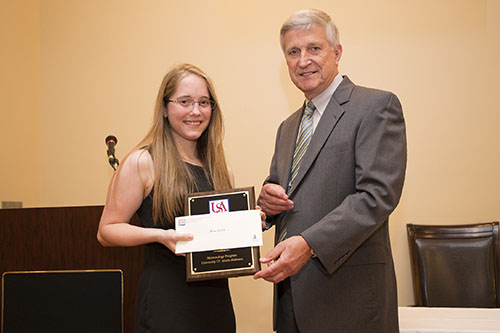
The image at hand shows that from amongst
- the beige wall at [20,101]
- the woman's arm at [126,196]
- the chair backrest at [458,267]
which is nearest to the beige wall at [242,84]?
the beige wall at [20,101]

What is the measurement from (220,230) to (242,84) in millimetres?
2197

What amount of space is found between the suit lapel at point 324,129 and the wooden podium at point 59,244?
44.5 inches

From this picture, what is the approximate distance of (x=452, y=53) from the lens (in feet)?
11.7

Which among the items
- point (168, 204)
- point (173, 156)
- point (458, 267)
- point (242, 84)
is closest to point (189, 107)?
point (173, 156)

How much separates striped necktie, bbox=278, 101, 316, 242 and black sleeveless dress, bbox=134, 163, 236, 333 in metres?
0.36

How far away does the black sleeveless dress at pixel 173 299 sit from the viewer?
180 cm

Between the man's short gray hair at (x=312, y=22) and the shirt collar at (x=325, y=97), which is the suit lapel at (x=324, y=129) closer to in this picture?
the shirt collar at (x=325, y=97)

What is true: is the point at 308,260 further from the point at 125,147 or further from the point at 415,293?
the point at 125,147

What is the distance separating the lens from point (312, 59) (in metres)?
2.14

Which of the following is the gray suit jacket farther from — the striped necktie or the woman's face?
the woman's face

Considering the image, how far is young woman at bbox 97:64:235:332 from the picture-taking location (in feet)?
5.93

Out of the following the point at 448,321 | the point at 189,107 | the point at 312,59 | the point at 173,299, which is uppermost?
the point at 312,59

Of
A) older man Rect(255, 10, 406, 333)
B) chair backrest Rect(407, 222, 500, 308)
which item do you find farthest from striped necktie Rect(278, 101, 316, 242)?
chair backrest Rect(407, 222, 500, 308)

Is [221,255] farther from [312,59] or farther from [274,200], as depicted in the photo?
[312,59]
